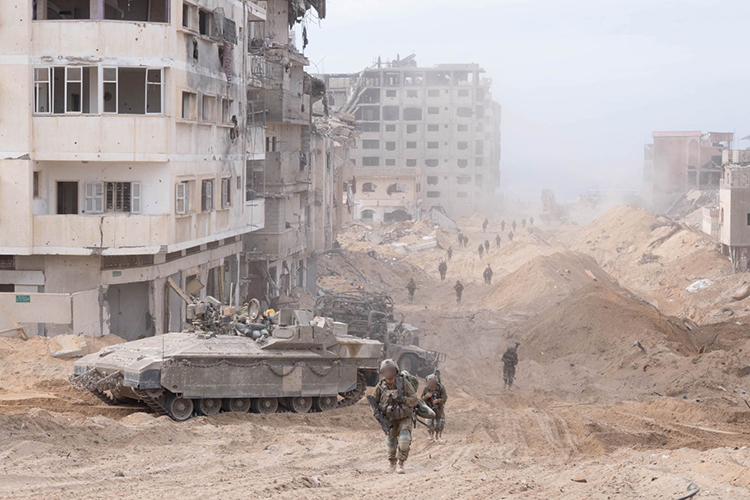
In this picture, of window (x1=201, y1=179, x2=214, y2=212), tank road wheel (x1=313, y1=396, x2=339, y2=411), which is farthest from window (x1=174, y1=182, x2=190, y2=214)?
tank road wheel (x1=313, y1=396, x2=339, y2=411)

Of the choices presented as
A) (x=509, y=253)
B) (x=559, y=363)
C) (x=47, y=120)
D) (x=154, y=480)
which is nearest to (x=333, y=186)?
(x=509, y=253)

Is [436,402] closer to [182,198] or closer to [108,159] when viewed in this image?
[108,159]

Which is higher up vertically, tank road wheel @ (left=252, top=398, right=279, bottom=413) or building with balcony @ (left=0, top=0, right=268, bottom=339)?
building with balcony @ (left=0, top=0, right=268, bottom=339)

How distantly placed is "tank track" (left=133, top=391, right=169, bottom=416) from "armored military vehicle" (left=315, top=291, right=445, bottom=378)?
30.6 ft

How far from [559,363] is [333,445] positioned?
17.3m

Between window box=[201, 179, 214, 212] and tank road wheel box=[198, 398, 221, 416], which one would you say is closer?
tank road wheel box=[198, 398, 221, 416]

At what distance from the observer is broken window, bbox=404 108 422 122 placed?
381ft

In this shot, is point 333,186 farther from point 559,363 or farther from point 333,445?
point 333,445

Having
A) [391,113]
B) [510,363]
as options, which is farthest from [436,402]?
[391,113]

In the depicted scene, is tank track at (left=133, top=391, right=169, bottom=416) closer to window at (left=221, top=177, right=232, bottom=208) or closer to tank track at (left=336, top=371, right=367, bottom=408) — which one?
tank track at (left=336, top=371, right=367, bottom=408)

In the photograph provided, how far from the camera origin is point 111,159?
28.5 meters

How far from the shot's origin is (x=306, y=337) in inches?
833

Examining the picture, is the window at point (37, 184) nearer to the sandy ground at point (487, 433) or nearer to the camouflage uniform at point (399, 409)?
the sandy ground at point (487, 433)

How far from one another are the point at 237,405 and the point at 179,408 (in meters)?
1.31
